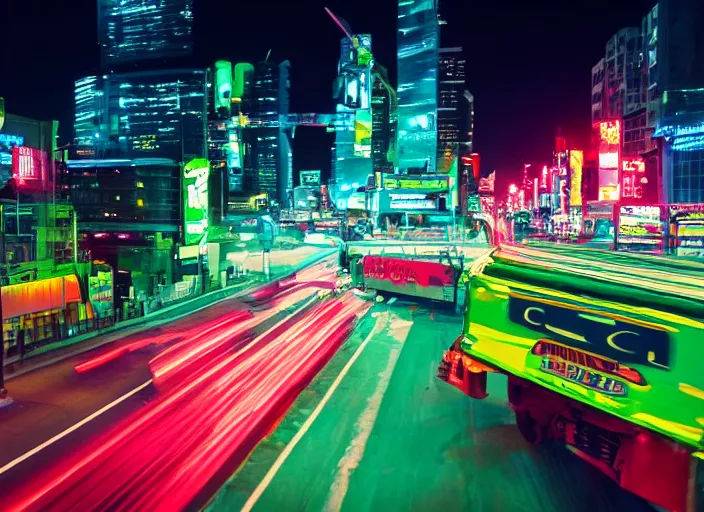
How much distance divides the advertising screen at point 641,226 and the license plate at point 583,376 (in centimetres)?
2841

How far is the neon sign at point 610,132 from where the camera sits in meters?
52.5

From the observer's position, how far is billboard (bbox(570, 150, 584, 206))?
64562 millimetres

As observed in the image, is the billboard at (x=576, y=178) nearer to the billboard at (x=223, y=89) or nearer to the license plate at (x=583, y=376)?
the license plate at (x=583, y=376)

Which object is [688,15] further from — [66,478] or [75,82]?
[75,82]

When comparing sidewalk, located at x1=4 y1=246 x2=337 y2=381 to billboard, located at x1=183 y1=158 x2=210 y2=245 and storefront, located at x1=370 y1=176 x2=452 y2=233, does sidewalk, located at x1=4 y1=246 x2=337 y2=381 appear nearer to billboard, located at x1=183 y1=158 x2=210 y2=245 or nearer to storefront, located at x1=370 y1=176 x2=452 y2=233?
billboard, located at x1=183 y1=158 x2=210 y2=245

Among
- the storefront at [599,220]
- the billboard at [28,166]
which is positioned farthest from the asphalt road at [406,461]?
the storefront at [599,220]

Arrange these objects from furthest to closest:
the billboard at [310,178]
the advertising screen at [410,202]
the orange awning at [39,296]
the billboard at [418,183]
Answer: the billboard at [310,178]
the advertising screen at [410,202]
the billboard at [418,183]
the orange awning at [39,296]

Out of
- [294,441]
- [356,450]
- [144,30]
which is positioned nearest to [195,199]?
[294,441]

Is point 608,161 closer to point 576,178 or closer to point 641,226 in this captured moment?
point 576,178

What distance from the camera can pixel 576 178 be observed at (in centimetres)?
6512

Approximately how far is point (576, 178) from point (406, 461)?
63552 millimetres

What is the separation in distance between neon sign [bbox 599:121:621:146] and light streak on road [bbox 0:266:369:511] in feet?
149

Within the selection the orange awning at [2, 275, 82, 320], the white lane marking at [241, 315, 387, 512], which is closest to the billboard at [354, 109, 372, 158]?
the orange awning at [2, 275, 82, 320]

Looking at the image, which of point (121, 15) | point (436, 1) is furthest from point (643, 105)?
point (121, 15)
